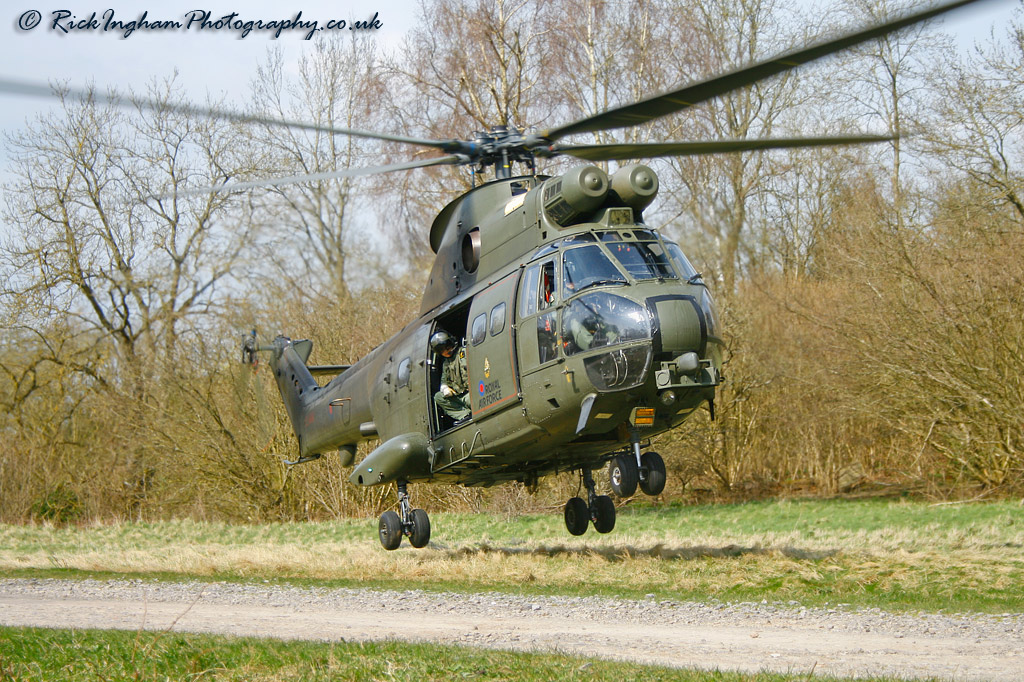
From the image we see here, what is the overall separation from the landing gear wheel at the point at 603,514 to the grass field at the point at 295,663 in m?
4.56

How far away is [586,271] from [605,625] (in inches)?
137

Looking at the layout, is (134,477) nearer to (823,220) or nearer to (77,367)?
A: (77,367)

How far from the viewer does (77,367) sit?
101ft

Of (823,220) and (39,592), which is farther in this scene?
(823,220)

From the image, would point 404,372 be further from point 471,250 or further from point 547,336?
point 547,336

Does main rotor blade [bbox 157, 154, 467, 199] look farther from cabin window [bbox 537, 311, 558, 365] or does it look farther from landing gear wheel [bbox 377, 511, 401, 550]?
landing gear wheel [bbox 377, 511, 401, 550]

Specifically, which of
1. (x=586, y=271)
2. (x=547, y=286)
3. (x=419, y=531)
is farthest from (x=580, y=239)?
(x=419, y=531)

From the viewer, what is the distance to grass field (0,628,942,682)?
670 centimetres

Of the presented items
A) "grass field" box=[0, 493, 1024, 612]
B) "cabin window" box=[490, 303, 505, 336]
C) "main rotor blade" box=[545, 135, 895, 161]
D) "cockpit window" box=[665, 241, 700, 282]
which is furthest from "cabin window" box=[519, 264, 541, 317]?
"grass field" box=[0, 493, 1024, 612]

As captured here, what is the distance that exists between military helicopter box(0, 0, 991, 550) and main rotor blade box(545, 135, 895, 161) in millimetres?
28

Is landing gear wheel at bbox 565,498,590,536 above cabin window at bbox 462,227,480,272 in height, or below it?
below

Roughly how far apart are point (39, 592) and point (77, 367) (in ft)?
62.4

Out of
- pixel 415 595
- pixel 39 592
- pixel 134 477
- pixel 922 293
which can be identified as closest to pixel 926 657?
pixel 415 595

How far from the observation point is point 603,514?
12180 mm
